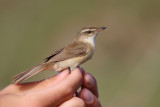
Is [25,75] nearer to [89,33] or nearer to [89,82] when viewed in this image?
[89,82]

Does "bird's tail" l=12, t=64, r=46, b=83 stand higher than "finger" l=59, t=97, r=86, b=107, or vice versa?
A: "bird's tail" l=12, t=64, r=46, b=83

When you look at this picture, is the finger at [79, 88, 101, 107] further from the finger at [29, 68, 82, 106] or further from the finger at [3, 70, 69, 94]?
the finger at [3, 70, 69, 94]

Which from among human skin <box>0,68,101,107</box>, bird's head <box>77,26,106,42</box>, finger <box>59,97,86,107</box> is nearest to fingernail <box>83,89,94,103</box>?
human skin <box>0,68,101,107</box>

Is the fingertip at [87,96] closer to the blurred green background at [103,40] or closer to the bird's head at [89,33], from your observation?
the bird's head at [89,33]

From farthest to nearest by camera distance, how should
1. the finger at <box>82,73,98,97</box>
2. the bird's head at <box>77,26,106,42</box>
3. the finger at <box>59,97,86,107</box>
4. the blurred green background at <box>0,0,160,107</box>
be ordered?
the blurred green background at <box>0,0,160,107</box>
the bird's head at <box>77,26,106,42</box>
the finger at <box>82,73,98,97</box>
the finger at <box>59,97,86,107</box>

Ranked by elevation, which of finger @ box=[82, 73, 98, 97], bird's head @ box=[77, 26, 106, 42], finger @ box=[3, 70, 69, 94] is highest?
bird's head @ box=[77, 26, 106, 42]

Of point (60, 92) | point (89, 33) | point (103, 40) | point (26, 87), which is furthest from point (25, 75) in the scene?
point (103, 40)

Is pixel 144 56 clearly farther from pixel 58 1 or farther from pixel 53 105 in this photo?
pixel 53 105
